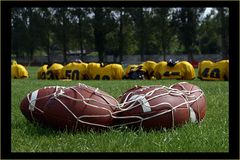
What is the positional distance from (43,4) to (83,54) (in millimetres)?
13248

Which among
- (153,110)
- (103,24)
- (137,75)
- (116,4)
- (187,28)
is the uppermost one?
(187,28)

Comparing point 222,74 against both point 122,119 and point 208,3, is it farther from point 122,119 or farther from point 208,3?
point 208,3

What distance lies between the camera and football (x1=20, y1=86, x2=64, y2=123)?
147 inches

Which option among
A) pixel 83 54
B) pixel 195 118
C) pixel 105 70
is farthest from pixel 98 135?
pixel 83 54

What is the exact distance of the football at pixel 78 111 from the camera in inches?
138

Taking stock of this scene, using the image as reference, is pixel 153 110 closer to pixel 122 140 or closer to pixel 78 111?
pixel 122 140

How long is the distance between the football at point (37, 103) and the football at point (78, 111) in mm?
89

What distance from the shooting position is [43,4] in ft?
8.31

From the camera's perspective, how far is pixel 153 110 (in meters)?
3.61

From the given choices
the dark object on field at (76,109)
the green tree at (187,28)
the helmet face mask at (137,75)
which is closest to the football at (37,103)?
the dark object on field at (76,109)

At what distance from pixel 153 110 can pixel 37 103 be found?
103 centimetres

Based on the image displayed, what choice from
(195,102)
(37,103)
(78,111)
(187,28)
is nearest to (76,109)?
(78,111)

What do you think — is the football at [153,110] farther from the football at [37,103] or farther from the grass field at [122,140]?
the football at [37,103]

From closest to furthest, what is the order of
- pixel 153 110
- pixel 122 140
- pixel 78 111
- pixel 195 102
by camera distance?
pixel 122 140, pixel 78 111, pixel 153 110, pixel 195 102
